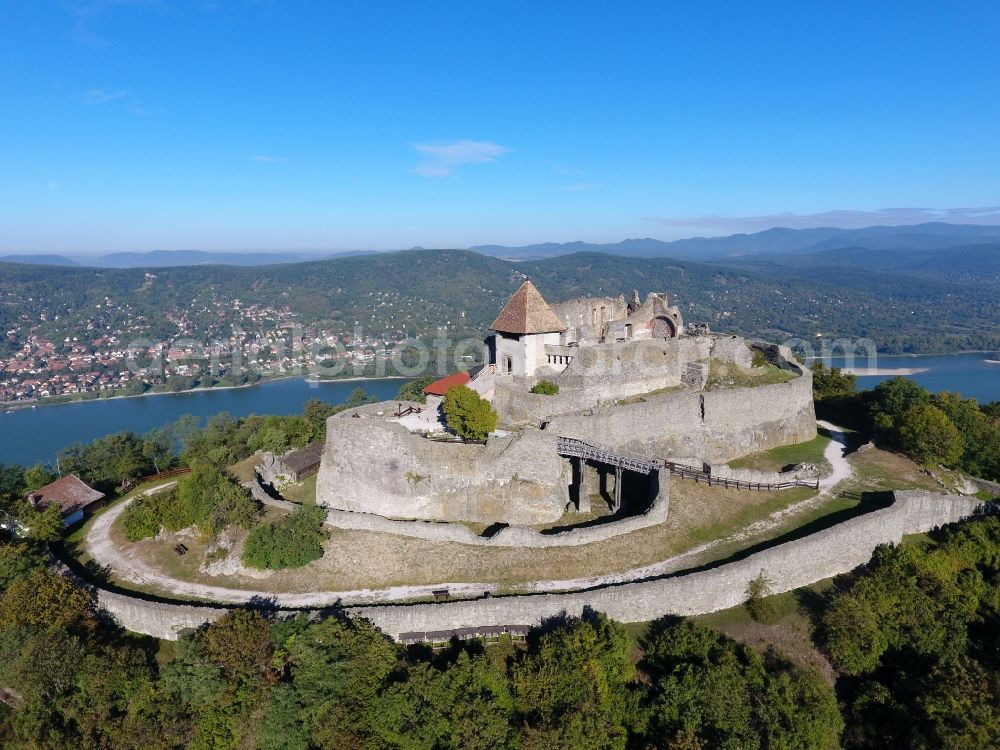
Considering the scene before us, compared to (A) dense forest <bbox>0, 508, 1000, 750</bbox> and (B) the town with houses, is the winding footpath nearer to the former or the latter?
(A) dense forest <bbox>0, 508, 1000, 750</bbox>

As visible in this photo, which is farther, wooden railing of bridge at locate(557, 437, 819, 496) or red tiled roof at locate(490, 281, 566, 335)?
red tiled roof at locate(490, 281, 566, 335)

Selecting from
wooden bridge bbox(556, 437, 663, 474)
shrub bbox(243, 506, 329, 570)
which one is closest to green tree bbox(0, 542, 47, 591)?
shrub bbox(243, 506, 329, 570)

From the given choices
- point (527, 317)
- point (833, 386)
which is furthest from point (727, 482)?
point (833, 386)

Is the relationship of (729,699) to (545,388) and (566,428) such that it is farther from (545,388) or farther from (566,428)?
(545,388)

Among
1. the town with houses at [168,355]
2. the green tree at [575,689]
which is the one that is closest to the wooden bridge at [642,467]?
the green tree at [575,689]

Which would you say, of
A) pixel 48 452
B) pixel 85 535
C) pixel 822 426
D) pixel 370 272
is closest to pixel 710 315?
pixel 370 272
